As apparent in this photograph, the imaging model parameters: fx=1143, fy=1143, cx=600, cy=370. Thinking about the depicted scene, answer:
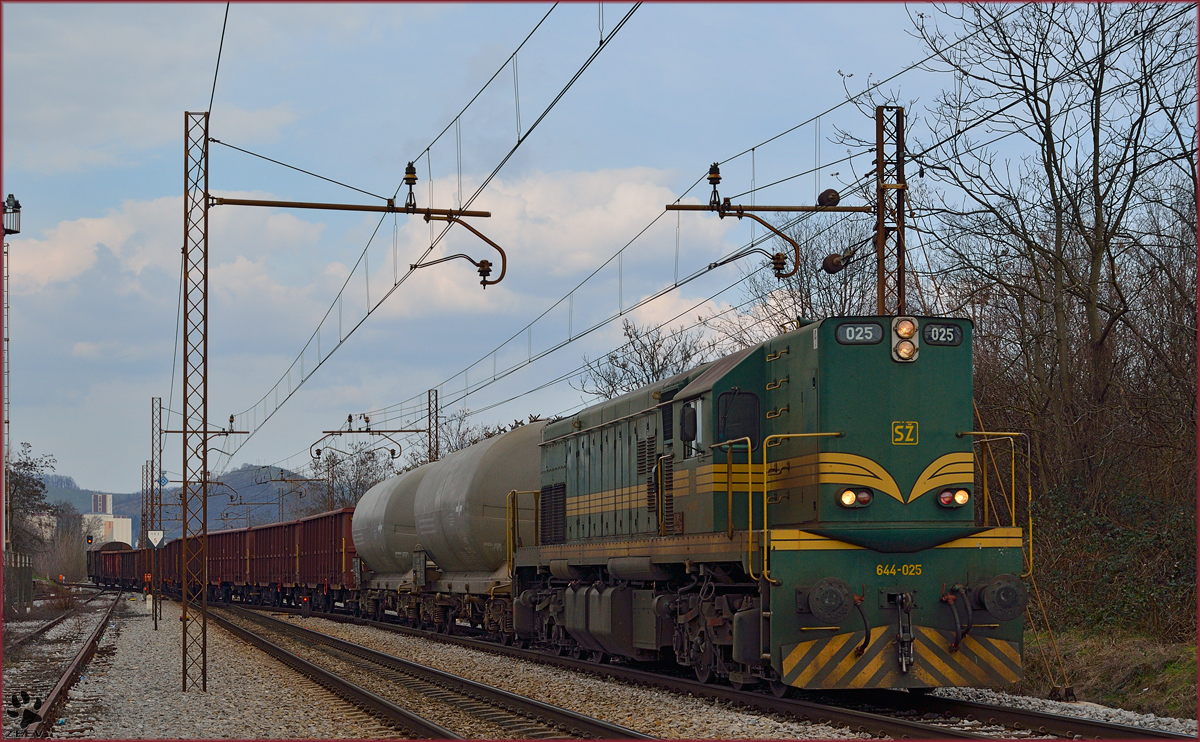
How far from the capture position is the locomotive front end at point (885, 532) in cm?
1089

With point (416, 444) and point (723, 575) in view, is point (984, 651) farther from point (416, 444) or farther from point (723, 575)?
point (416, 444)

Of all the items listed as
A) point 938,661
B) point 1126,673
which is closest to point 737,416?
point 938,661

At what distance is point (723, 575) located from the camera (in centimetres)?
1241

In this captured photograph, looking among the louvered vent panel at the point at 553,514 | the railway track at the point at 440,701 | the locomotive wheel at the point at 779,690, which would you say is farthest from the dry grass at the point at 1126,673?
the louvered vent panel at the point at 553,514

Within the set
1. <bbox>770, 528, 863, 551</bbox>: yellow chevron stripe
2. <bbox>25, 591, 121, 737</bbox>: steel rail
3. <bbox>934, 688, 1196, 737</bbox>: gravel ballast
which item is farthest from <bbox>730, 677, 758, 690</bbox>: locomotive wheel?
<bbox>25, 591, 121, 737</bbox>: steel rail

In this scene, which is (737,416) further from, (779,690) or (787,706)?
(787,706)

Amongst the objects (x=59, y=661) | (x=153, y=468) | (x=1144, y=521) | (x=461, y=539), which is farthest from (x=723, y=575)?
(x=153, y=468)

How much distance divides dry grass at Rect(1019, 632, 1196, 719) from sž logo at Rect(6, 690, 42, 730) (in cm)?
1102

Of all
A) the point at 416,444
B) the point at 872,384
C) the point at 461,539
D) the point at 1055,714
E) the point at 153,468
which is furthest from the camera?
the point at 416,444

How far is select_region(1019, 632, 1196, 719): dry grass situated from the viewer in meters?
11.9

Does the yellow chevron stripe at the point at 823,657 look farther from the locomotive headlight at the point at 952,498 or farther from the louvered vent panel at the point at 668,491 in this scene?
the louvered vent panel at the point at 668,491

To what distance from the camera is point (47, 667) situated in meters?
20.8

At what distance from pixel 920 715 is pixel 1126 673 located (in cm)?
344

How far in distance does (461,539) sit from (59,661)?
809 cm
